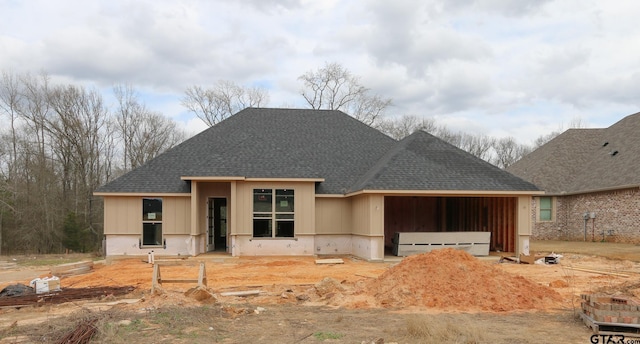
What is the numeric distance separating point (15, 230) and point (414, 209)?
1002 inches

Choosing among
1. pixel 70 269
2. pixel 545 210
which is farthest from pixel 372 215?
pixel 545 210

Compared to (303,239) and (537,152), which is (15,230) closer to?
(303,239)

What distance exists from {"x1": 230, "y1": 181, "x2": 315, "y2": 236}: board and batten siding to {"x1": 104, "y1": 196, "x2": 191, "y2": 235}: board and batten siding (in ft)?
7.35

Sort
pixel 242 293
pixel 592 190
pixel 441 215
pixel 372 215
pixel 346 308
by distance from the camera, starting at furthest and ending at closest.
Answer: pixel 592 190 → pixel 441 215 → pixel 372 215 → pixel 242 293 → pixel 346 308

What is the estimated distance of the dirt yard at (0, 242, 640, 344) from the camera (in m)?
8.63

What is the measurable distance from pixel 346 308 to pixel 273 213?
11.1 metres

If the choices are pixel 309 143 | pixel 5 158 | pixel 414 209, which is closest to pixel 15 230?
pixel 5 158

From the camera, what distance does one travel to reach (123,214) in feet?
72.8

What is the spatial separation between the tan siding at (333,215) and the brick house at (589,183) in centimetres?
1317

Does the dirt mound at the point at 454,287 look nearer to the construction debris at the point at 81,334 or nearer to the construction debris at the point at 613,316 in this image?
the construction debris at the point at 613,316

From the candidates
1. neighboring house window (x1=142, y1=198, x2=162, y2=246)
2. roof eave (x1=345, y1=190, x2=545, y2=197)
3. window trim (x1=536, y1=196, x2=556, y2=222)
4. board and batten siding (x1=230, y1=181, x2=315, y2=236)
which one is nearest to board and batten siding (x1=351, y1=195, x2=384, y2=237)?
roof eave (x1=345, y1=190, x2=545, y2=197)

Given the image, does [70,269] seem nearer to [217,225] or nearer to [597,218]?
[217,225]

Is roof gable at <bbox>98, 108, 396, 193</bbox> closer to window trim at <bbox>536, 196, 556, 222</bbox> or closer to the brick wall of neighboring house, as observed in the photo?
window trim at <bbox>536, 196, 556, 222</bbox>

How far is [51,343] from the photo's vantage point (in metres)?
8.04
